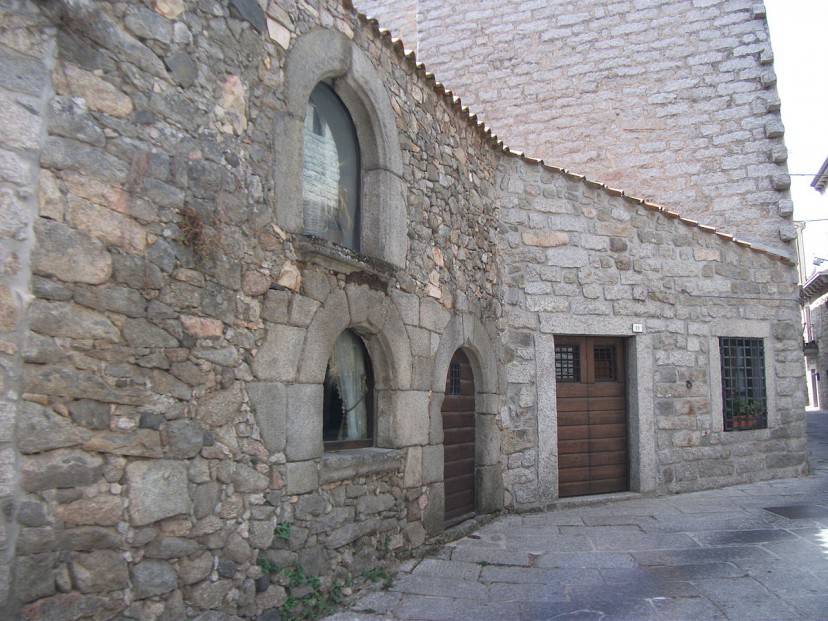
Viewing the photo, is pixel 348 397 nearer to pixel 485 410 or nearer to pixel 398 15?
pixel 485 410

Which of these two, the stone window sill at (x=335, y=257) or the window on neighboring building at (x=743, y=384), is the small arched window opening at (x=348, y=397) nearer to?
the stone window sill at (x=335, y=257)

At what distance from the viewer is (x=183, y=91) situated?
3332mm

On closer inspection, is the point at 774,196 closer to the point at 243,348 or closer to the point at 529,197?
the point at 529,197

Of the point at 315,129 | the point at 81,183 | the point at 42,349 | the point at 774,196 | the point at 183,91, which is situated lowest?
the point at 42,349

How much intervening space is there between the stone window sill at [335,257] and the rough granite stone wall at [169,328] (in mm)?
14

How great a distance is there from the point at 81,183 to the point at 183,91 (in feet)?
2.62

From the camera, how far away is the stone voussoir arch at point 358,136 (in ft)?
13.1

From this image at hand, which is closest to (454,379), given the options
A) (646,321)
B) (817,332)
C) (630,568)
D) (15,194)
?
(630,568)

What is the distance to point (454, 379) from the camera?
6109mm

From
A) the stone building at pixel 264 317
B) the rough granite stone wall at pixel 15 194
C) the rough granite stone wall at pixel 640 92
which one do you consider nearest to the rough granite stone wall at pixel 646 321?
the stone building at pixel 264 317

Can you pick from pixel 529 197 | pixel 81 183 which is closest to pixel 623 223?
pixel 529 197

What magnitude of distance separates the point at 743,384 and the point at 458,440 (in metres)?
4.22

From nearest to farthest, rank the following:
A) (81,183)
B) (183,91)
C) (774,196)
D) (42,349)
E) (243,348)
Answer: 1. (42,349)
2. (81,183)
3. (183,91)
4. (243,348)
5. (774,196)

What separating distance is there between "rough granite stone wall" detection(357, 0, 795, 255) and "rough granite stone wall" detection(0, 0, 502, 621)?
19.2 feet
